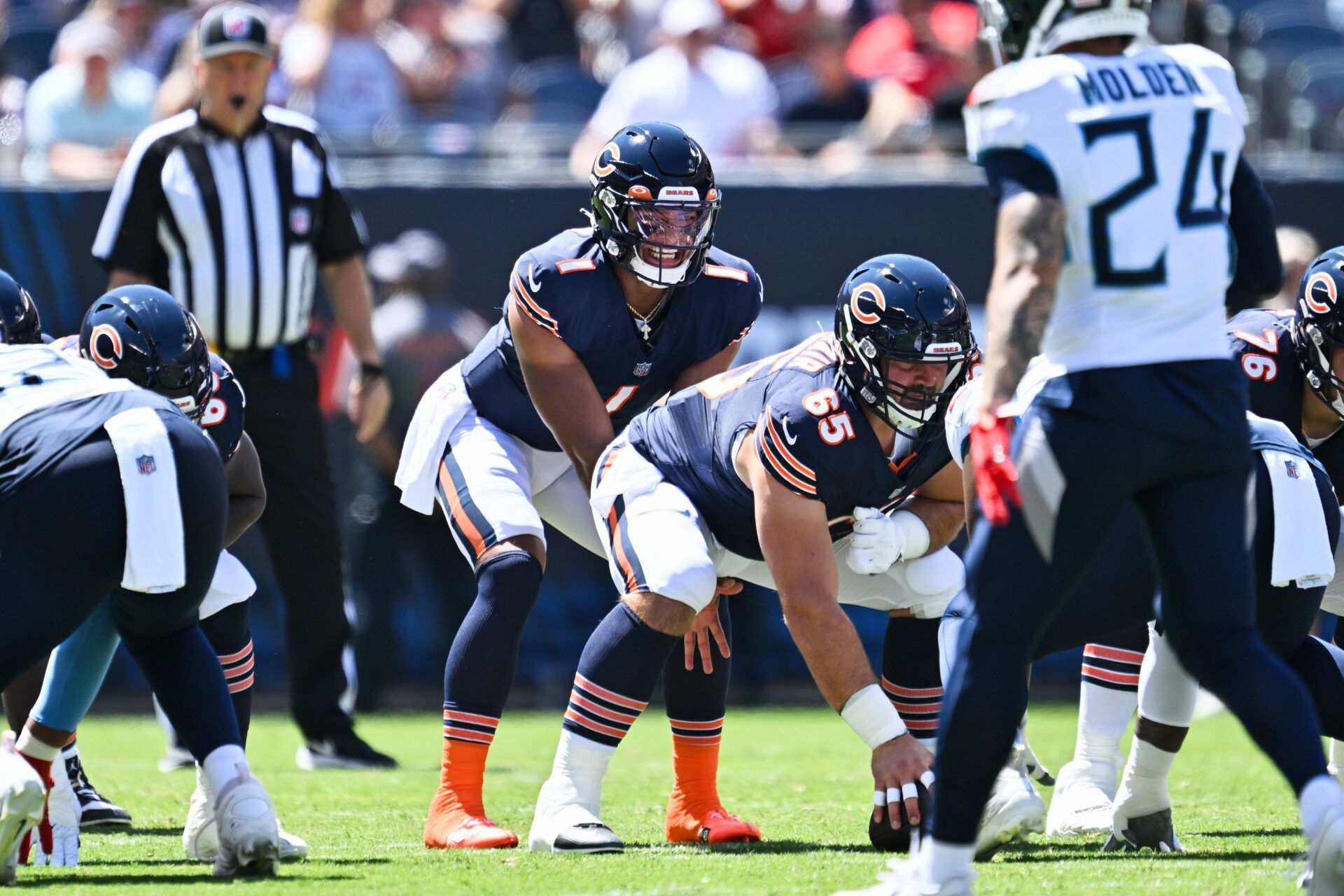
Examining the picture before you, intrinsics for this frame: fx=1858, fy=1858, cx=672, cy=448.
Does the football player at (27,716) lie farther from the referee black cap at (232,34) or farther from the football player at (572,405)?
the referee black cap at (232,34)

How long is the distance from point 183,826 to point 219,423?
1.24m

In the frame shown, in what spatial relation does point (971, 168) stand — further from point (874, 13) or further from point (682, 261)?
point (682, 261)

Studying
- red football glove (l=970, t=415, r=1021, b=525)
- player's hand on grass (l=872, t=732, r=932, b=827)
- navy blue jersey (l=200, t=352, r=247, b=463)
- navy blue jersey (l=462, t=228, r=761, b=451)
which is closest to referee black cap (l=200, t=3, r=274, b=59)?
navy blue jersey (l=462, t=228, r=761, b=451)

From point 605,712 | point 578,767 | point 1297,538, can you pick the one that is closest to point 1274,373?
point 1297,538

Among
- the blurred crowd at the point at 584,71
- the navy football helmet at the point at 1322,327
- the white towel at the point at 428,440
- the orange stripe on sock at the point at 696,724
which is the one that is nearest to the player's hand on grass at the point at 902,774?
the orange stripe on sock at the point at 696,724

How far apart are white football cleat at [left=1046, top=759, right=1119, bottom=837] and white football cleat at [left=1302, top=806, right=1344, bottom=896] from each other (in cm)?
154

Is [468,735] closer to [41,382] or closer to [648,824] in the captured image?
[648,824]

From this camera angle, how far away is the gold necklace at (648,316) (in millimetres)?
5129

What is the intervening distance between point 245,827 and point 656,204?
6.39 ft

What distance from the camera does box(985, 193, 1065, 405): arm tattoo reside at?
3.22m

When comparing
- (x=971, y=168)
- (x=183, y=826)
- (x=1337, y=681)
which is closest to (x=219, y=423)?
(x=183, y=826)

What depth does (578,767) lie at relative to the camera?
445cm

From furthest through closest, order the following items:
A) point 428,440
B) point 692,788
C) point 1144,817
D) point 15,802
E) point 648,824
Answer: point 428,440 → point 648,824 → point 692,788 → point 1144,817 → point 15,802

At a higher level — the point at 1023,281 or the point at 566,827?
the point at 1023,281
